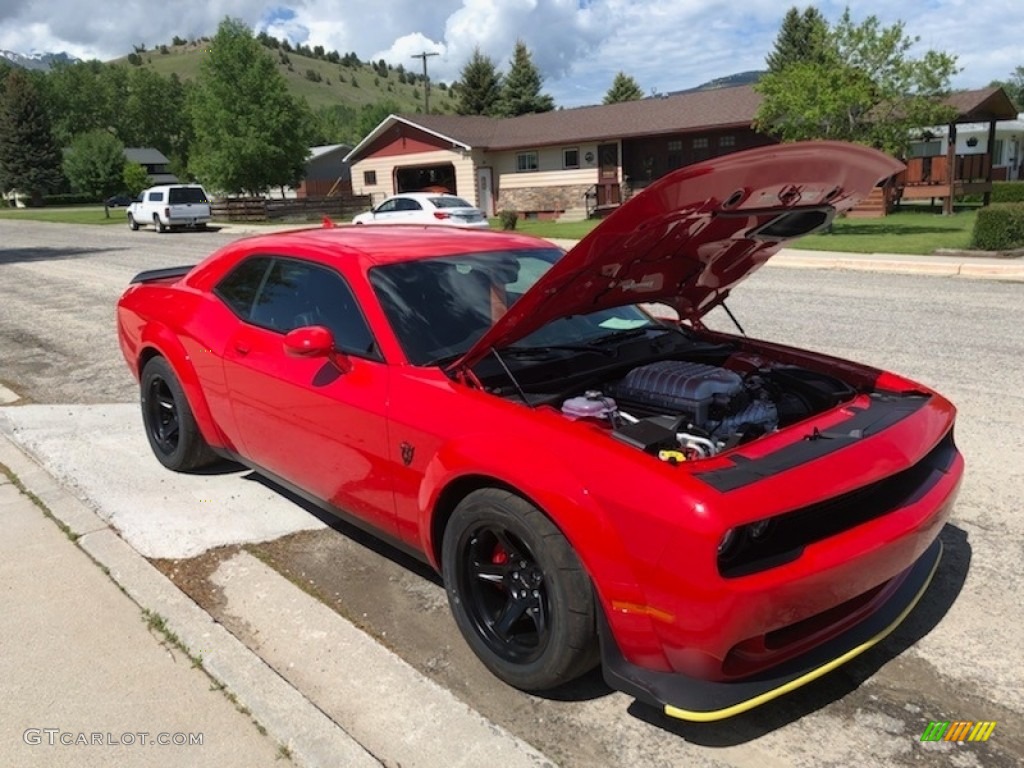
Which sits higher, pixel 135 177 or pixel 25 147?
pixel 25 147

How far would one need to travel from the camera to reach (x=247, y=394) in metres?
4.23

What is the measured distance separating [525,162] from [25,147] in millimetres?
54215

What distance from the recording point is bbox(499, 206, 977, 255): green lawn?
56.7 feet

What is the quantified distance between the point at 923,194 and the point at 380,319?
29.1 m

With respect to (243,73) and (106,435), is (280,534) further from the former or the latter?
(243,73)

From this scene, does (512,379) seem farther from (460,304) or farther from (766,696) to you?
(766,696)

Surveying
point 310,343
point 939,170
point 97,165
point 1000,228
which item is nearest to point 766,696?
point 310,343

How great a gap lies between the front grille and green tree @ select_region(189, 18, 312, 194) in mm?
40281

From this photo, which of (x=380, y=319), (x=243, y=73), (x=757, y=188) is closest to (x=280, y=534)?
(x=380, y=319)

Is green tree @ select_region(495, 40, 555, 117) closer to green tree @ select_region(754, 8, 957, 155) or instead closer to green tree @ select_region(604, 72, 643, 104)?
green tree @ select_region(604, 72, 643, 104)

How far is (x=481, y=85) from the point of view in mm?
58438

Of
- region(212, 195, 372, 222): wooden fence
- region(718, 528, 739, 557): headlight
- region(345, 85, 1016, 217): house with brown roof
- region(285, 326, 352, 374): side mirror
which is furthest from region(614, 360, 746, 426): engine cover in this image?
region(212, 195, 372, 222): wooden fence

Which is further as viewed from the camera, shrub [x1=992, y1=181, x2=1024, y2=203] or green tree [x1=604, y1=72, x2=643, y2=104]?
green tree [x1=604, y1=72, x2=643, y2=104]

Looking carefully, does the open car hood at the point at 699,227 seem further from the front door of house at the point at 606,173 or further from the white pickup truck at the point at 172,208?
the front door of house at the point at 606,173
